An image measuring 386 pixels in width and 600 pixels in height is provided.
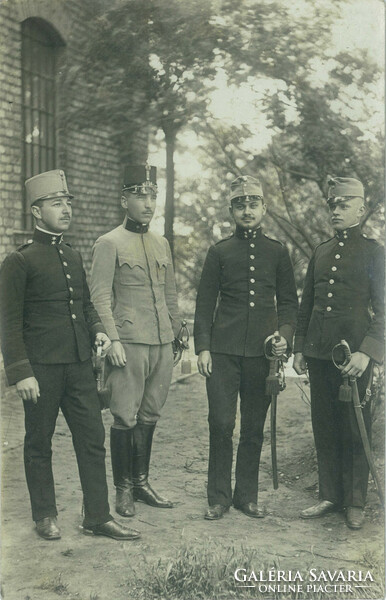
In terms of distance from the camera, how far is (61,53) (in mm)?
5348

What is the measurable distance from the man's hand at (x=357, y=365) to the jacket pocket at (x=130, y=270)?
1.31 metres

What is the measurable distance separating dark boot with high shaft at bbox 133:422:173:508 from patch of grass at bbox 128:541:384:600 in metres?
0.77

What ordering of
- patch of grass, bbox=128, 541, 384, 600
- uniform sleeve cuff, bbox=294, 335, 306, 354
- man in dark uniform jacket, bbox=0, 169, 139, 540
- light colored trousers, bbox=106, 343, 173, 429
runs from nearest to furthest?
patch of grass, bbox=128, 541, 384, 600 < man in dark uniform jacket, bbox=0, 169, 139, 540 < light colored trousers, bbox=106, 343, 173, 429 < uniform sleeve cuff, bbox=294, 335, 306, 354

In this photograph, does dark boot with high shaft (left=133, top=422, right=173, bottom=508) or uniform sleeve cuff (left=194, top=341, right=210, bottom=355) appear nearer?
uniform sleeve cuff (left=194, top=341, right=210, bottom=355)

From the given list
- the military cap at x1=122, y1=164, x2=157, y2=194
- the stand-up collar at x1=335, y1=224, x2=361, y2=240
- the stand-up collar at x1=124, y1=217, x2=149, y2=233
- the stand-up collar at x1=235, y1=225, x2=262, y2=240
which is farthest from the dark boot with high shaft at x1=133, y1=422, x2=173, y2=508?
the stand-up collar at x1=335, y1=224, x2=361, y2=240

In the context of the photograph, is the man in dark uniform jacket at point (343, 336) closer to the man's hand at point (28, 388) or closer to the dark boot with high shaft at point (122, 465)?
the dark boot with high shaft at point (122, 465)

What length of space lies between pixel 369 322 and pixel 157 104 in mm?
2158

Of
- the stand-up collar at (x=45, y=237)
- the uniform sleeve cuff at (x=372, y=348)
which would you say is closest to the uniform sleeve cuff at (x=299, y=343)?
the uniform sleeve cuff at (x=372, y=348)

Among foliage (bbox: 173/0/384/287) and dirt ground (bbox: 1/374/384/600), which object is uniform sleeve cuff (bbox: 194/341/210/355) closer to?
dirt ground (bbox: 1/374/384/600)

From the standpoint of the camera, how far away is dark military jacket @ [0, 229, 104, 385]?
3.47m

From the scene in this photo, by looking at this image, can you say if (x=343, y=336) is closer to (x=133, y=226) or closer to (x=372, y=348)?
(x=372, y=348)

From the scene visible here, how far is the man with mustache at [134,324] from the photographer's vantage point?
4008 mm

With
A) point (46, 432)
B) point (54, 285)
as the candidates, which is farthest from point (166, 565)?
point (54, 285)

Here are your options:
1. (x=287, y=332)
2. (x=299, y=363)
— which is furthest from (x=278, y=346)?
(x=299, y=363)
